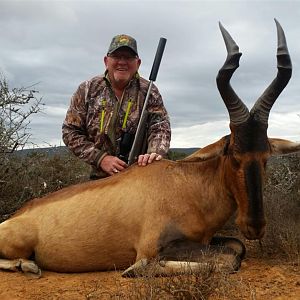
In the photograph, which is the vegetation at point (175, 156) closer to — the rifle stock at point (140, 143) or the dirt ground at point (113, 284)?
the dirt ground at point (113, 284)

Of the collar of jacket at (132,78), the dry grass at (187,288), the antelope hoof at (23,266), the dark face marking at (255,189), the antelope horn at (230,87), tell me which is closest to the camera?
the dry grass at (187,288)

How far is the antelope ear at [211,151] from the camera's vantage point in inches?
207

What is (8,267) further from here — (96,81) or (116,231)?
(96,81)

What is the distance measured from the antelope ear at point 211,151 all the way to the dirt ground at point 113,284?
120 centimetres

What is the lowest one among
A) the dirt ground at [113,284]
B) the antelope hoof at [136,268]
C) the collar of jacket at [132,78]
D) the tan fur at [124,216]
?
the dirt ground at [113,284]

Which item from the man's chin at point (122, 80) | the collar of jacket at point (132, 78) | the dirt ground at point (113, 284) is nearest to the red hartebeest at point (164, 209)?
the dirt ground at point (113, 284)

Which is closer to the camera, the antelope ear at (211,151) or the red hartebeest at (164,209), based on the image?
the red hartebeest at (164,209)

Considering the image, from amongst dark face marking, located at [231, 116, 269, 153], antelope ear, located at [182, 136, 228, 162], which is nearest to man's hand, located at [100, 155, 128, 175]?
antelope ear, located at [182, 136, 228, 162]

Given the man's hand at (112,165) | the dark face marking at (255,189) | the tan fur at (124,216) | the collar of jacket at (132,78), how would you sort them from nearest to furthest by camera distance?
the dark face marking at (255,189) < the tan fur at (124,216) < the man's hand at (112,165) < the collar of jacket at (132,78)

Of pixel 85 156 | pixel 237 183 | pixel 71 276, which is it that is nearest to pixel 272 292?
pixel 237 183

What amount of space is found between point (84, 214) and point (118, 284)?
1244mm

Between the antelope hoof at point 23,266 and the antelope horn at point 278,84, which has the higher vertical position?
the antelope horn at point 278,84

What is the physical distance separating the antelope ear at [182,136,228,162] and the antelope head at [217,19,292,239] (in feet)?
0.37

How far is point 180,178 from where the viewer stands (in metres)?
5.52
